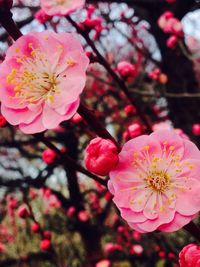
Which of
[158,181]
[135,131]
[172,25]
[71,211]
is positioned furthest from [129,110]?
[71,211]

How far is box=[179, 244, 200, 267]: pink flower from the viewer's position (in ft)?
2.74

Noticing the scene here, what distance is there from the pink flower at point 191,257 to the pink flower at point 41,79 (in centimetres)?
43

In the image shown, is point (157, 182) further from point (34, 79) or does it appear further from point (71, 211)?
point (71, 211)

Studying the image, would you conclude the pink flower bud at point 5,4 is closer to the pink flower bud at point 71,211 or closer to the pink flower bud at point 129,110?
the pink flower bud at point 129,110

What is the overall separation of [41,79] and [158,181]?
448 millimetres

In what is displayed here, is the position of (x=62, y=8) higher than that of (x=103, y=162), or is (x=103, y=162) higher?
(x=62, y=8)

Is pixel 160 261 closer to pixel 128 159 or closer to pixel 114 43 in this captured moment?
pixel 128 159

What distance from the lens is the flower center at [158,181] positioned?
3.40 feet

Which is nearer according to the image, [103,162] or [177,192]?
[103,162]

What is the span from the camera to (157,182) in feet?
3.45

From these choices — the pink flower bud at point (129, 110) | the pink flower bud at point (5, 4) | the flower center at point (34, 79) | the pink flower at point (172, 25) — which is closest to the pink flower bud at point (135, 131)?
the pink flower bud at point (129, 110)

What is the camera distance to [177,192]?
1.00 meters

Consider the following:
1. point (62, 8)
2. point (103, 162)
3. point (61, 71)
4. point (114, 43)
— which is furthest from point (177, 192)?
point (114, 43)

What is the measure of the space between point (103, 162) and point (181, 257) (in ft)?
0.95
